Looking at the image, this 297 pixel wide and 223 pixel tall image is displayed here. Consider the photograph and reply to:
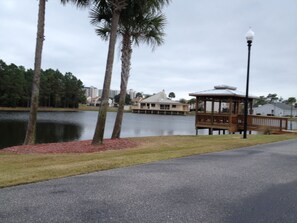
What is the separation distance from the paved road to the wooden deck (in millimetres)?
14326

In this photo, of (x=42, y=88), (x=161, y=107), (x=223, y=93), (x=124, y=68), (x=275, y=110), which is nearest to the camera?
(x=124, y=68)

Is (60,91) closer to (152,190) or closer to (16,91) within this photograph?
(16,91)

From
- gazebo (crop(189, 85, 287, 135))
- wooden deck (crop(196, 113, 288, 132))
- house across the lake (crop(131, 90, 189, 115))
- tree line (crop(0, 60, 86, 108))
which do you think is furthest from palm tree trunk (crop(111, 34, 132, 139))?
house across the lake (crop(131, 90, 189, 115))

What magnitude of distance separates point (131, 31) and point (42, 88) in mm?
64339

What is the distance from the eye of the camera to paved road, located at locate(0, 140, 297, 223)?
3.62 meters

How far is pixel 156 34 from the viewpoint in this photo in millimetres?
13961

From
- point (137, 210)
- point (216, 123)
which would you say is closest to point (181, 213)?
point (137, 210)

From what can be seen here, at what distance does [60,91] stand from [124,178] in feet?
264

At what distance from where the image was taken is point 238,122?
2192 centimetres

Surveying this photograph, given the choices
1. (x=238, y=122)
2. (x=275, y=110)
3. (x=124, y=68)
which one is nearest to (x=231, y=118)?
(x=238, y=122)

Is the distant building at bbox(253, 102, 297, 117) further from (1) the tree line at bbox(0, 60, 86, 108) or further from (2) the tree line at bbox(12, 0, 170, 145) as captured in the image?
(2) the tree line at bbox(12, 0, 170, 145)

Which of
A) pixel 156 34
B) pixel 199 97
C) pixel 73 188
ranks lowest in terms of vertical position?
pixel 73 188

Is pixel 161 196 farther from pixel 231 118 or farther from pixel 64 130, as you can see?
pixel 64 130

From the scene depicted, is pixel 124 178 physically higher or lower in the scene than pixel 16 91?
lower
